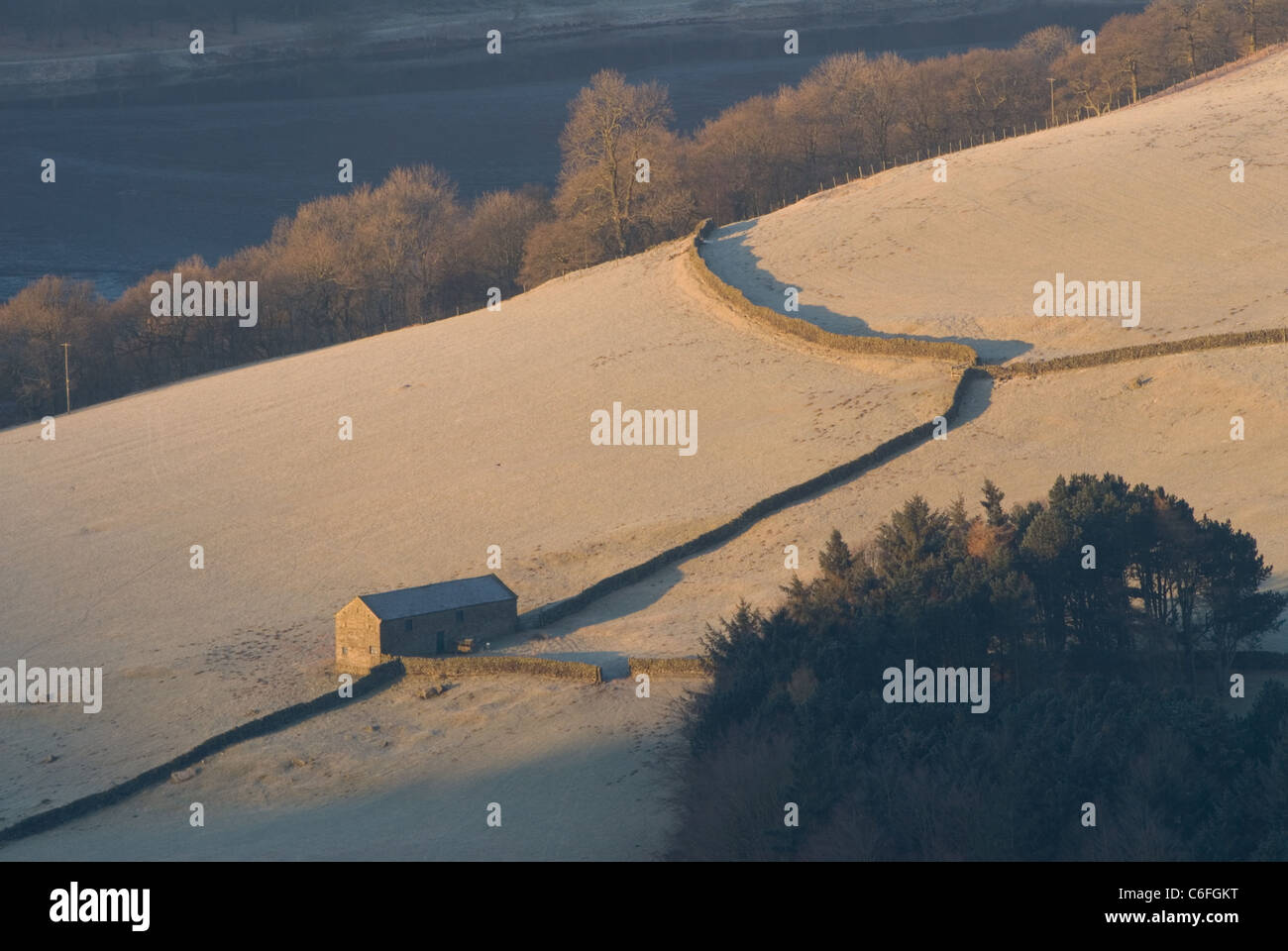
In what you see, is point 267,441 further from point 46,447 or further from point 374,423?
point 46,447

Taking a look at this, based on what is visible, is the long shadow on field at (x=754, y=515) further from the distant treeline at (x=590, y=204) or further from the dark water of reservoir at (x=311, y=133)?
the dark water of reservoir at (x=311, y=133)

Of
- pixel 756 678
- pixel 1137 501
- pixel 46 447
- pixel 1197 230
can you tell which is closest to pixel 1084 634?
pixel 1137 501

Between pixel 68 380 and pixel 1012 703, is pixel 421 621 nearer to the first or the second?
pixel 1012 703

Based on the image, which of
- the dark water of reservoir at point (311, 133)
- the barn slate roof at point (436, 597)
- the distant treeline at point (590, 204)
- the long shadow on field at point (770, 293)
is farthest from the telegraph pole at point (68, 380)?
the dark water of reservoir at point (311, 133)

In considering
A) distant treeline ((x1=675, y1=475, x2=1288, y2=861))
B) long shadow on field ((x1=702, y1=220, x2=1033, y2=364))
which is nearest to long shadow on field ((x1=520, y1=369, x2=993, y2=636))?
long shadow on field ((x1=702, y1=220, x2=1033, y2=364))
